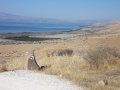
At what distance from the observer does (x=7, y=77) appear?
12.7 meters

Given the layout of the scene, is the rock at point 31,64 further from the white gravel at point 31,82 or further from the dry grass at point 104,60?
the dry grass at point 104,60

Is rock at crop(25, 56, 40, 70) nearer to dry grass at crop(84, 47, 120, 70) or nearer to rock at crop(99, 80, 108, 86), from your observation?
dry grass at crop(84, 47, 120, 70)

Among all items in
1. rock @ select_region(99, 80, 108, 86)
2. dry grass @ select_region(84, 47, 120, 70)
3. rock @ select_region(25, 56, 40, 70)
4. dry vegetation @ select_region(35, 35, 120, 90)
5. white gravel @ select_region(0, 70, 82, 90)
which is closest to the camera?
white gravel @ select_region(0, 70, 82, 90)

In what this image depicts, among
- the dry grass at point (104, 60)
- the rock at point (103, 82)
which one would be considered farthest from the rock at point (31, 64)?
the rock at point (103, 82)

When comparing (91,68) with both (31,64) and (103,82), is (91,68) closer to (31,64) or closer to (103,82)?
(31,64)

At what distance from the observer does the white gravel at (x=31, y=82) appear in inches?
433

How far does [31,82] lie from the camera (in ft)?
38.5

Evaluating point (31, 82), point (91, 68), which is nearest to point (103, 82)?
point (31, 82)

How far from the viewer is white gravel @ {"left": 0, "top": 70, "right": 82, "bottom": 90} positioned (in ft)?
36.1

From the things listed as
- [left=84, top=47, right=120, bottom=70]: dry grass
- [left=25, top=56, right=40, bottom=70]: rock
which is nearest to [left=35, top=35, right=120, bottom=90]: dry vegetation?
[left=84, top=47, right=120, bottom=70]: dry grass

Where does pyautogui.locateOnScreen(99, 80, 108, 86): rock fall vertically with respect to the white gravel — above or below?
above

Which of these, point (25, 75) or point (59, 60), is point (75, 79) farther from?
point (59, 60)

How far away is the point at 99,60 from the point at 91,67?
29.5 inches

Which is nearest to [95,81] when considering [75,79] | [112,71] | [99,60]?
[75,79]
